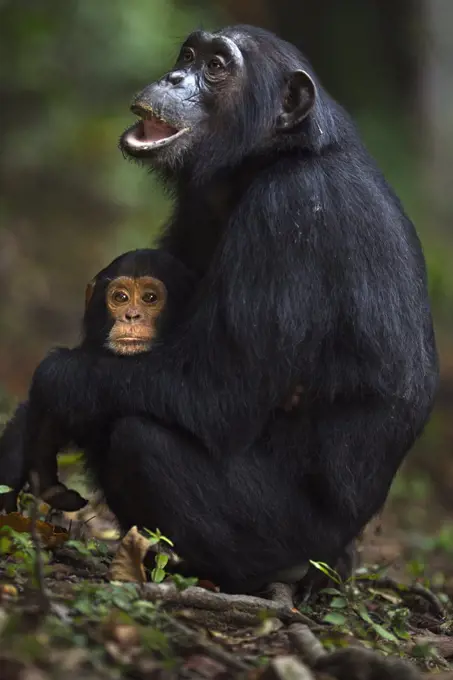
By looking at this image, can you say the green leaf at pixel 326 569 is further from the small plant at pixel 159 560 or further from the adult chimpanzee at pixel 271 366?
the small plant at pixel 159 560

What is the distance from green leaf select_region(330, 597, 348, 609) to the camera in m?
5.70

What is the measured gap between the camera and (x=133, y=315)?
232 inches

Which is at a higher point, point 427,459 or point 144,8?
point 144,8

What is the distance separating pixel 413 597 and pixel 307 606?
102cm

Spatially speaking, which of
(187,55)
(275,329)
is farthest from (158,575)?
(187,55)

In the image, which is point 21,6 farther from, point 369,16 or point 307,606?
point 307,606

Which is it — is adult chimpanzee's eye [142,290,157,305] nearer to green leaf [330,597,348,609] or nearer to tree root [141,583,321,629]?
tree root [141,583,321,629]

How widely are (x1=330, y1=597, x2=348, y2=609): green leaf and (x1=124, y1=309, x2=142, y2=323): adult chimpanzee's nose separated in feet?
5.58

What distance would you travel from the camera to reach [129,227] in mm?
15203

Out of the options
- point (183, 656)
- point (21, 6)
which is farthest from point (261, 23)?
point (183, 656)

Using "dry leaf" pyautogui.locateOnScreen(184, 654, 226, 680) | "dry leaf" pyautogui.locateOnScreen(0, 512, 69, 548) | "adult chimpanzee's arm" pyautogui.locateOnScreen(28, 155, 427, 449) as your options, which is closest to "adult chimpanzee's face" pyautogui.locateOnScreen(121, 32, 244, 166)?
"adult chimpanzee's arm" pyautogui.locateOnScreen(28, 155, 427, 449)

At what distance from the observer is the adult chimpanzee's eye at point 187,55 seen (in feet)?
20.6

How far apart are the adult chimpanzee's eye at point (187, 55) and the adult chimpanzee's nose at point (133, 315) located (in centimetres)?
142

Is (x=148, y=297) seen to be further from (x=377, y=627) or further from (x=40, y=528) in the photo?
(x=377, y=627)
